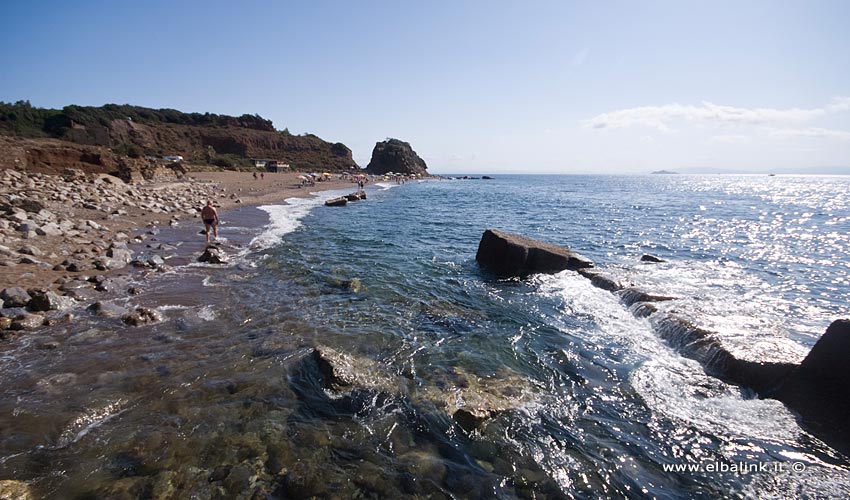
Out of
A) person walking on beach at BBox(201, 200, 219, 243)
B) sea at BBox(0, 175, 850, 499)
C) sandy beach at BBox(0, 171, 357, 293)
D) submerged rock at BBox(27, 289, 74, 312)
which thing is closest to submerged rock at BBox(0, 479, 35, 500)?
sea at BBox(0, 175, 850, 499)

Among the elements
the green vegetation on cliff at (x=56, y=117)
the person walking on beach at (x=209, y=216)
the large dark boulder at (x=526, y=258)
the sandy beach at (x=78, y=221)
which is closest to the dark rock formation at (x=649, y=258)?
the large dark boulder at (x=526, y=258)

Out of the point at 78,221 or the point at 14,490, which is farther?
the point at 78,221

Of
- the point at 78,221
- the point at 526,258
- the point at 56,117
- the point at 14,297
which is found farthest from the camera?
the point at 56,117

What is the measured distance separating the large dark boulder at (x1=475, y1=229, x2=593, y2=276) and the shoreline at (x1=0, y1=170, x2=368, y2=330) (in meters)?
11.8

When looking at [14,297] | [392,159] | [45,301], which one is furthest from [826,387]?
[392,159]

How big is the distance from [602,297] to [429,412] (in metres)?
8.37

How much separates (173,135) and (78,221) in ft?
317

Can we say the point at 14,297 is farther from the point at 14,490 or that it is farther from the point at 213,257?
the point at 14,490

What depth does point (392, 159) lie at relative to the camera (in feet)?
449

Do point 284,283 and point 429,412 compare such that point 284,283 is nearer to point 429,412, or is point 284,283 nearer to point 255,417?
point 255,417

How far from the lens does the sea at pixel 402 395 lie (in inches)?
182

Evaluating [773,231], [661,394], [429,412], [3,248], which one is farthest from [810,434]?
[773,231]

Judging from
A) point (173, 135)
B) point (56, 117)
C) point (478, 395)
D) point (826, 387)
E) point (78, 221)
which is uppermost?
point (56, 117)

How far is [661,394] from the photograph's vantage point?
6.83m
